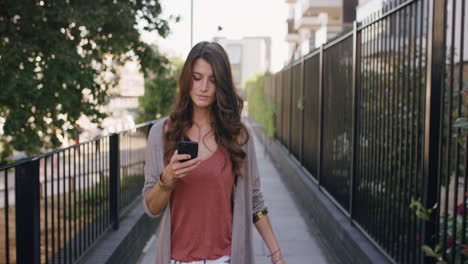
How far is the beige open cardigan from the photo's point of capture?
2.40 metres

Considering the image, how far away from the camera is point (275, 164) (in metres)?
14.8

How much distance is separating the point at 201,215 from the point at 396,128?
2291mm

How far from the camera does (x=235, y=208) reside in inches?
97.5

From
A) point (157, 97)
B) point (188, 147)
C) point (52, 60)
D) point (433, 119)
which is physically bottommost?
point (188, 147)

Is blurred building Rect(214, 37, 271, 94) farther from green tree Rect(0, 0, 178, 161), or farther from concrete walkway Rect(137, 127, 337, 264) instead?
green tree Rect(0, 0, 178, 161)

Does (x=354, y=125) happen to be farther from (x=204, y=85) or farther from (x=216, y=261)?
(x=216, y=261)

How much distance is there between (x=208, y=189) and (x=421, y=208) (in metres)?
1.55

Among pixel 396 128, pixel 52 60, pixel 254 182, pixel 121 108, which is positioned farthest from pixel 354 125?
pixel 121 108

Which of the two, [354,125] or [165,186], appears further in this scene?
[354,125]

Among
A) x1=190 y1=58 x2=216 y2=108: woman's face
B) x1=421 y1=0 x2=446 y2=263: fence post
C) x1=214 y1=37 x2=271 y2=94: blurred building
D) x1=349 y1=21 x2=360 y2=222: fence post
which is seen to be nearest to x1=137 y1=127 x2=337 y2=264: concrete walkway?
x1=349 y1=21 x2=360 y2=222: fence post

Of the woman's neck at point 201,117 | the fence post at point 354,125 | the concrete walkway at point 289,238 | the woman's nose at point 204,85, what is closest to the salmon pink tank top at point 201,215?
the woman's neck at point 201,117

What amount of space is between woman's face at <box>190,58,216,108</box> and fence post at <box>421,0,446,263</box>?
5.29ft

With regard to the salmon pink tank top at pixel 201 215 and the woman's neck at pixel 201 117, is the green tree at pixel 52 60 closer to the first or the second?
the woman's neck at pixel 201 117

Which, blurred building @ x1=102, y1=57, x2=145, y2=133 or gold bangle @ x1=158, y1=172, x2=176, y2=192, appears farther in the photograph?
blurred building @ x1=102, y1=57, x2=145, y2=133
